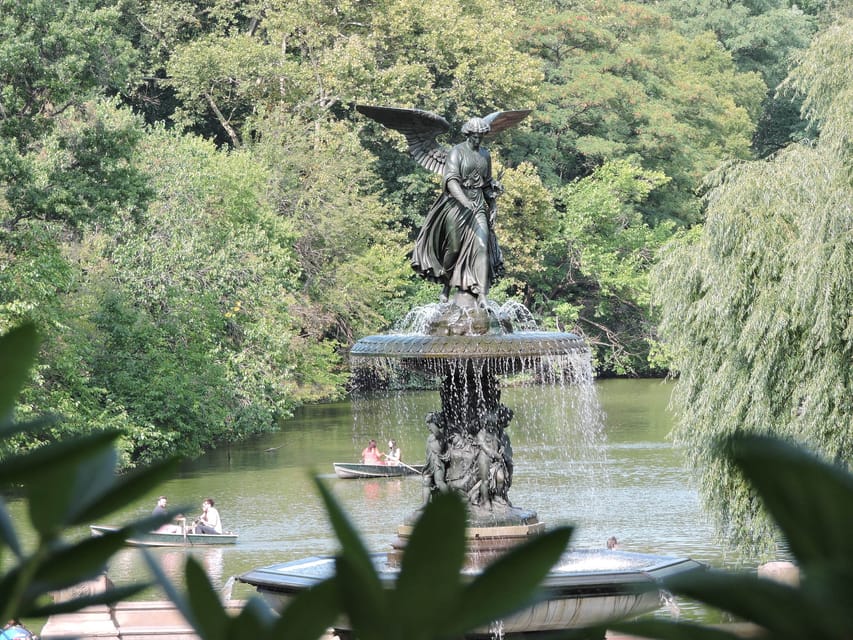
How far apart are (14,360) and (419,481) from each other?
3254 centimetres

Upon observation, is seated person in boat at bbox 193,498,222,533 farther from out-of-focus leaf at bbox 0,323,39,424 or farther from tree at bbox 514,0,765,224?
tree at bbox 514,0,765,224

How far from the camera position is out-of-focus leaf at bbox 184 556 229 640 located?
609 millimetres

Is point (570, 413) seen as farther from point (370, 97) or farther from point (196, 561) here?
point (196, 561)

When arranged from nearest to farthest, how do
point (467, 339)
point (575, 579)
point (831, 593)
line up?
point (831, 593)
point (575, 579)
point (467, 339)

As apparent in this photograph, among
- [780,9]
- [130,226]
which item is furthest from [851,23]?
[780,9]

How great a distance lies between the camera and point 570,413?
4538 centimetres

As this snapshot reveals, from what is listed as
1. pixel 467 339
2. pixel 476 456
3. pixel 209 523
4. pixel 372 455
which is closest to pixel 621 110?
pixel 372 455

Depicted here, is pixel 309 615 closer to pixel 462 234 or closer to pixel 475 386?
pixel 462 234

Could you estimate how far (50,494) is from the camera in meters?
0.63

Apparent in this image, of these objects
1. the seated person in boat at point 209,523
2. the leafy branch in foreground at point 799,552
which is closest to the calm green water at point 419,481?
the seated person in boat at point 209,523

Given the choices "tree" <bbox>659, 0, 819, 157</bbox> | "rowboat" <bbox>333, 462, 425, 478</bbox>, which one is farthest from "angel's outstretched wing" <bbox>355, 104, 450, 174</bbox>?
"tree" <bbox>659, 0, 819, 157</bbox>

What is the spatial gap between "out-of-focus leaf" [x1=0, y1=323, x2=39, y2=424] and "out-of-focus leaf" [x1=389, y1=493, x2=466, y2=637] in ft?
0.57

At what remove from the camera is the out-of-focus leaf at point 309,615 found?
Answer: 589mm

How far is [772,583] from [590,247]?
177 feet
